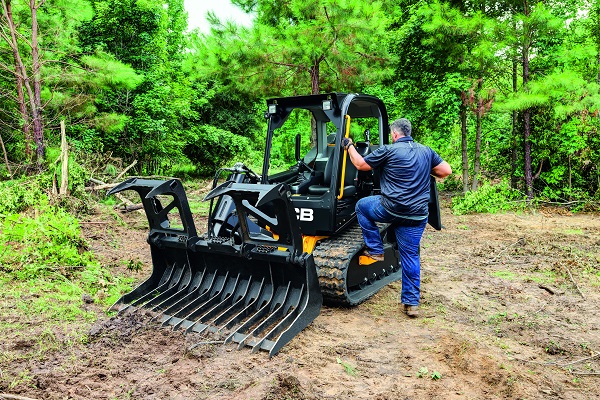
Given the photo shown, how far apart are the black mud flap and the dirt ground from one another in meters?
0.18

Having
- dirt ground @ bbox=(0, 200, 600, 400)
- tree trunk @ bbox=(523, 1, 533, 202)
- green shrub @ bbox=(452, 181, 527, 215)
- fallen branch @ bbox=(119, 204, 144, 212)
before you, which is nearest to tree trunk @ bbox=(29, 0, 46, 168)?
fallen branch @ bbox=(119, 204, 144, 212)

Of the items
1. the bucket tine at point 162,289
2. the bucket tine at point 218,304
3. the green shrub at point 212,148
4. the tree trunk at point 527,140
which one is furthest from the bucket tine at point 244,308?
the green shrub at point 212,148

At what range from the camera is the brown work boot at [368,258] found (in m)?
4.63

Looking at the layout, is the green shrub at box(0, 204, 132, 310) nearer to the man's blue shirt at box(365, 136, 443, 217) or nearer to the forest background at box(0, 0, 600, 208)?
the forest background at box(0, 0, 600, 208)

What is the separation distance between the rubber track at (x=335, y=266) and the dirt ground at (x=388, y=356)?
192 mm

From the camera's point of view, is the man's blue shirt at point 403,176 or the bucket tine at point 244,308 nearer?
the bucket tine at point 244,308

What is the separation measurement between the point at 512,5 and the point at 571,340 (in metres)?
10.6

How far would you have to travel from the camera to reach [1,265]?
17.3 feet

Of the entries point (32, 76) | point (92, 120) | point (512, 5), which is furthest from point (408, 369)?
point (512, 5)

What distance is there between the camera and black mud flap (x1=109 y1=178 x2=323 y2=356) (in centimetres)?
378

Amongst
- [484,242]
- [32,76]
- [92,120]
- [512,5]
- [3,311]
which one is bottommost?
[484,242]

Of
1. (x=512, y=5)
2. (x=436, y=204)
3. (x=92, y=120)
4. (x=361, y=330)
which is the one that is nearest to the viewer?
(x=361, y=330)

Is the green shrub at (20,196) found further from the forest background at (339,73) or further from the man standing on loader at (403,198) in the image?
the man standing on loader at (403,198)

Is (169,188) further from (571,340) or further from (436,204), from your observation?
(571,340)
